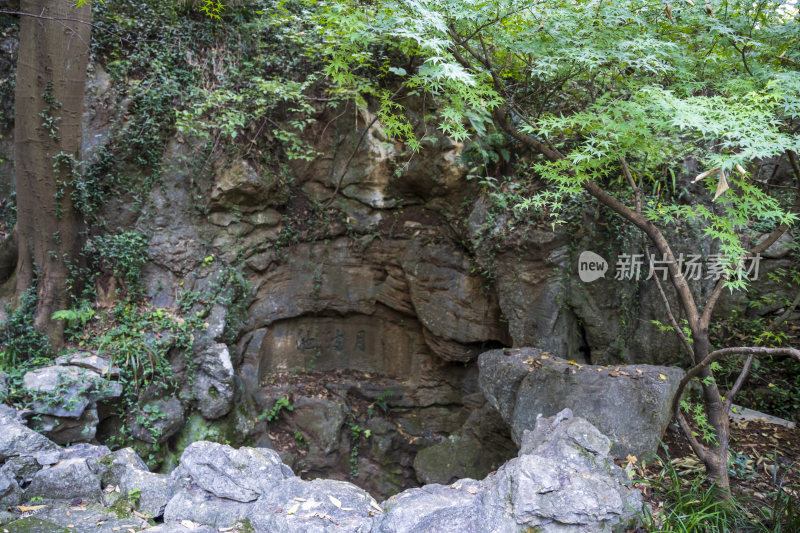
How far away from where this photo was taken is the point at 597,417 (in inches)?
147

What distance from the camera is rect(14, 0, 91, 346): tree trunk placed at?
4.65 meters

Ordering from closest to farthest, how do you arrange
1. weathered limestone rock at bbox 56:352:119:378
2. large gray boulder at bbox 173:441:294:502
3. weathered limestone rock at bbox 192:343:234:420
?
1. large gray boulder at bbox 173:441:294:502
2. weathered limestone rock at bbox 56:352:119:378
3. weathered limestone rock at bbox 192:343:234:420

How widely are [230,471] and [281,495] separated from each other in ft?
1.56

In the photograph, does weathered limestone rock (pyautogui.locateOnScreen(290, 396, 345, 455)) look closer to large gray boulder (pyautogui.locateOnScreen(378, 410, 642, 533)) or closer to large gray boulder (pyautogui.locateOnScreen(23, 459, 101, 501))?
large gray boulder (pyautogui.locateOnScreen(23, 459, 101, 501))

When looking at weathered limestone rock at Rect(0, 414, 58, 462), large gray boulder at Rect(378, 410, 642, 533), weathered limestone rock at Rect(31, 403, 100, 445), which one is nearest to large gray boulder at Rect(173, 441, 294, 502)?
large gray boulder at Rect(378, 410, 642, 533)

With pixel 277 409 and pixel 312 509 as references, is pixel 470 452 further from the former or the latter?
pixel 312 509

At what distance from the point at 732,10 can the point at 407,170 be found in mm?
3752

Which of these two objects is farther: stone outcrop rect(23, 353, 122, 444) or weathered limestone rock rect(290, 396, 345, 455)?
weathered limestone rock rect(290, 396, 345, 455)

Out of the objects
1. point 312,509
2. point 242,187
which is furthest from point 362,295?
point 312,509

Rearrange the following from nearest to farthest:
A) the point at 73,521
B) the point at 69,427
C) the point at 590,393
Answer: the point at 73,521 < the point at 590,393 < the point at 69,427

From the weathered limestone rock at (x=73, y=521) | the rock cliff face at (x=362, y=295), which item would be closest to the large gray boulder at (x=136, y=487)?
the weathered limestone rock at (x=73, y=521)

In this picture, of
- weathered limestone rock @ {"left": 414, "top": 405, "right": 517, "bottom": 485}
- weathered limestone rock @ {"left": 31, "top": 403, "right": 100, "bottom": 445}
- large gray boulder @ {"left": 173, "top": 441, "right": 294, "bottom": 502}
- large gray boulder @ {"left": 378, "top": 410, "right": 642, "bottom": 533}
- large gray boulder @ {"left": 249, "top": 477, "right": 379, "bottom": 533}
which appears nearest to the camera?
large gray boulder @ {"left": 378, "top": 410, "right": 642, "bottom": 533}

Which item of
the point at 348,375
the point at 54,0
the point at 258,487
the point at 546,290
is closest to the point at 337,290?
the point at 348,375

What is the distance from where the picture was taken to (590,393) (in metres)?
3.90
